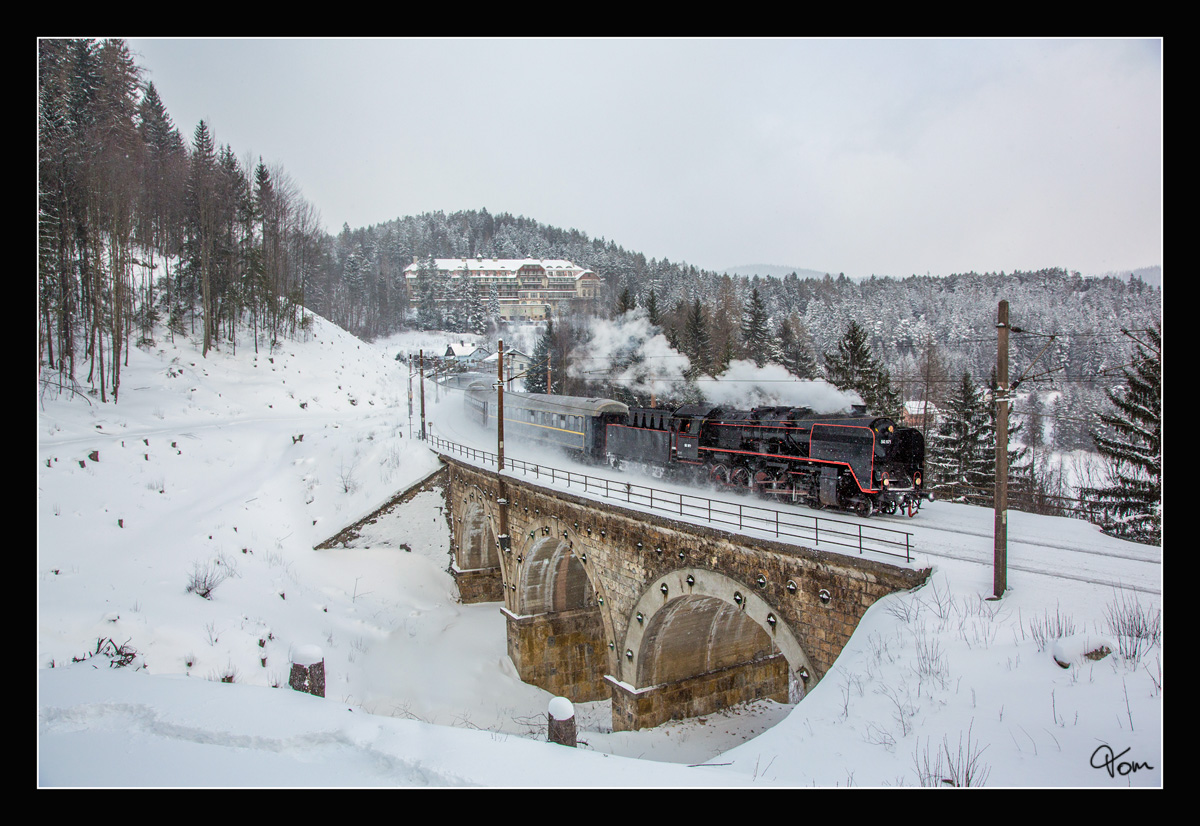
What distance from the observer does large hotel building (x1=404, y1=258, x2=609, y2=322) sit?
94.6 m

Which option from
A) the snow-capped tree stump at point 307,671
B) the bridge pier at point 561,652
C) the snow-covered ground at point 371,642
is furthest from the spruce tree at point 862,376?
the snow-capped tree stump at point 307,671

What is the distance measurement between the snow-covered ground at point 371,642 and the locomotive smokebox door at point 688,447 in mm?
7168

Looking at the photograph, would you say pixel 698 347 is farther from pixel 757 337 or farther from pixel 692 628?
pixel 692 628

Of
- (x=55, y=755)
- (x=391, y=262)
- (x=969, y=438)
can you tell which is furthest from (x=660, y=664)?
(x=391, y=262)

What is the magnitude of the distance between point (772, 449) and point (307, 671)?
12999 millimetres

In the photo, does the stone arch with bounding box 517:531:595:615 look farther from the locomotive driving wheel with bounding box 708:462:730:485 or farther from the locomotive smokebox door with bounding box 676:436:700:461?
the locomotive driving wheel with bounding box 708:462:730:485

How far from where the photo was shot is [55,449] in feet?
72.9

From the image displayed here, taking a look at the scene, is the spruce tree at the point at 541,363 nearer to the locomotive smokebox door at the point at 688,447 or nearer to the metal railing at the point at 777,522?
Result: the metal railing at the point at 777,522

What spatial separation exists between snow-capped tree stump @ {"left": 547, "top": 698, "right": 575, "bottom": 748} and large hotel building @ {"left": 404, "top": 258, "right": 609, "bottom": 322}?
88.1 meters

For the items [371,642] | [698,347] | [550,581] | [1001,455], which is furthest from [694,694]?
[698,347]

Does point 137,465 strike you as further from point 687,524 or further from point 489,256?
point 489,256

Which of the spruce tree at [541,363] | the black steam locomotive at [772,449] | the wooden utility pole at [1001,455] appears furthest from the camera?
the spruce tree at [541,363]

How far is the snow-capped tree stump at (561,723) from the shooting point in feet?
23.0

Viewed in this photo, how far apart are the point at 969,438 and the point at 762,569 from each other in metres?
20.8
